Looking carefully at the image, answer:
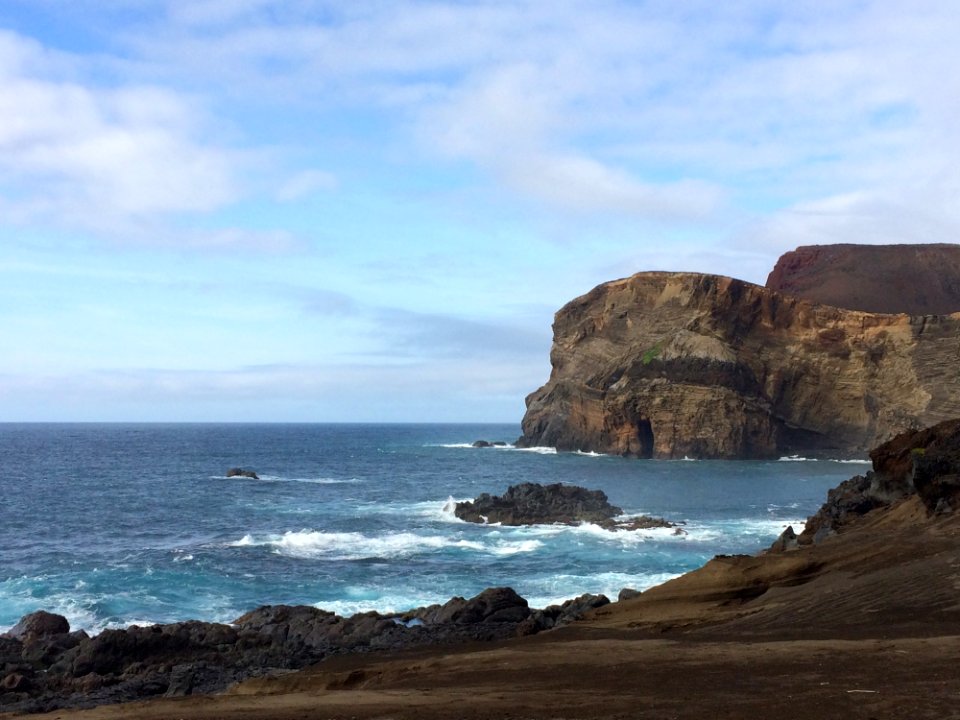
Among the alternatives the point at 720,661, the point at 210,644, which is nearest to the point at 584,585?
the point at 210,644

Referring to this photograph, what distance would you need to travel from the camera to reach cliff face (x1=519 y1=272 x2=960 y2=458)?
90.5 meters

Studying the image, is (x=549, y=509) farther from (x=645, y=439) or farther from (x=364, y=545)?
(x=645, y=439)

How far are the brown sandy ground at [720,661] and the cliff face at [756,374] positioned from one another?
7269cm

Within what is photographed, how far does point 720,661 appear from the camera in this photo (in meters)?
12.4

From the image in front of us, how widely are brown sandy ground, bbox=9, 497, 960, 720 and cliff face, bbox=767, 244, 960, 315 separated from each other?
10821 cm

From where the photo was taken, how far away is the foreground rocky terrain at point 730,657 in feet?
33.3

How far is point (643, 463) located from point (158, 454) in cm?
6240

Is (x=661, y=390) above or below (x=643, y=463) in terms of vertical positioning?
above

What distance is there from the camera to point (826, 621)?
1559cm

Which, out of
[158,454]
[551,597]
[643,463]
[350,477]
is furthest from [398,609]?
[158,454]

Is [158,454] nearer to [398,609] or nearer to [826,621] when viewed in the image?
[398,609]

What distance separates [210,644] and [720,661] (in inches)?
567

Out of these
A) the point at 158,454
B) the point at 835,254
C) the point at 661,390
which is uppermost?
the point at 835,254

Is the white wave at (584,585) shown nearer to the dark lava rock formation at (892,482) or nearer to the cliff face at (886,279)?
the dark lava rock formation at (892,482)
